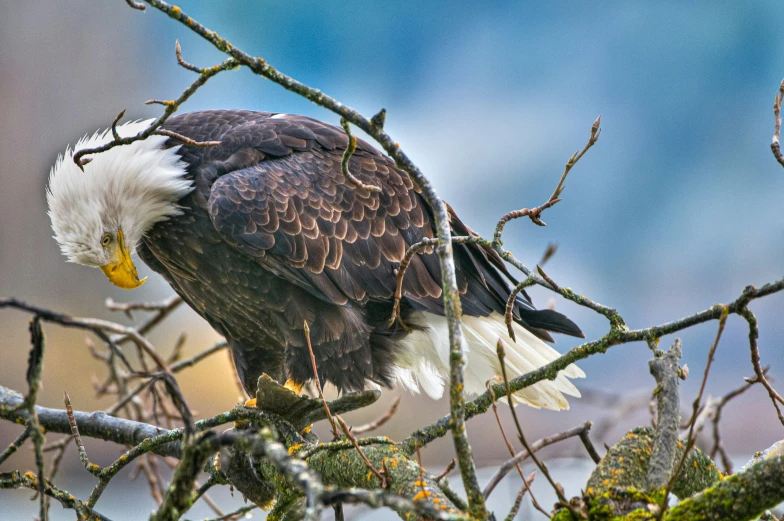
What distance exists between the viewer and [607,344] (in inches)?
57.1

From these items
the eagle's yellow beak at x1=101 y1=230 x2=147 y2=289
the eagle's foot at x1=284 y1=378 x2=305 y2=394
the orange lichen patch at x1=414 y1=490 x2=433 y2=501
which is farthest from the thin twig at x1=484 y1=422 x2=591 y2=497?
the eagle's yellow beak at x1=101 y1=230 x2=147 y2=289

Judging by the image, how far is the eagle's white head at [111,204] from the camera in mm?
2648

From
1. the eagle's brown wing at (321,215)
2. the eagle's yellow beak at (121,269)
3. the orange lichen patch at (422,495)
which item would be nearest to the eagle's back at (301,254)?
→ the eagle's brown wing at (321,215)

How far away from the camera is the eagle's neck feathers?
265cm

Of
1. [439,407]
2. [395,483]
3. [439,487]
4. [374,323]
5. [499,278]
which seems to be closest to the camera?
[439,487]

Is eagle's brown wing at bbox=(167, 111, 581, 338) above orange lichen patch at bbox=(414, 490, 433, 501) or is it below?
above

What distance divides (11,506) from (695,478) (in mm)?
6562

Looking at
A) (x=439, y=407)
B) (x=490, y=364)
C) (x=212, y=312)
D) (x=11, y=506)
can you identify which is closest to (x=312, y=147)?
(x=212, y=312)

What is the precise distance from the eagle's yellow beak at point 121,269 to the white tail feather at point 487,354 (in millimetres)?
1081

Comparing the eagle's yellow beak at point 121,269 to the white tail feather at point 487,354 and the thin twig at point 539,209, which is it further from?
the thin twig at point 539,209

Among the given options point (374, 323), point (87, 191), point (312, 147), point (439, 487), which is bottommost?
point (439, 487)

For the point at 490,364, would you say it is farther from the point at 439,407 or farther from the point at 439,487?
the point at 439,407

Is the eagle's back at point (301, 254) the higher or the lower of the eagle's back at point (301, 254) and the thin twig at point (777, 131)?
the higher

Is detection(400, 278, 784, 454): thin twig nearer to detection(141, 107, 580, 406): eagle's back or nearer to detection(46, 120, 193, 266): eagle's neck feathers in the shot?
detection(141, 107, 580, 406): eagle's back
